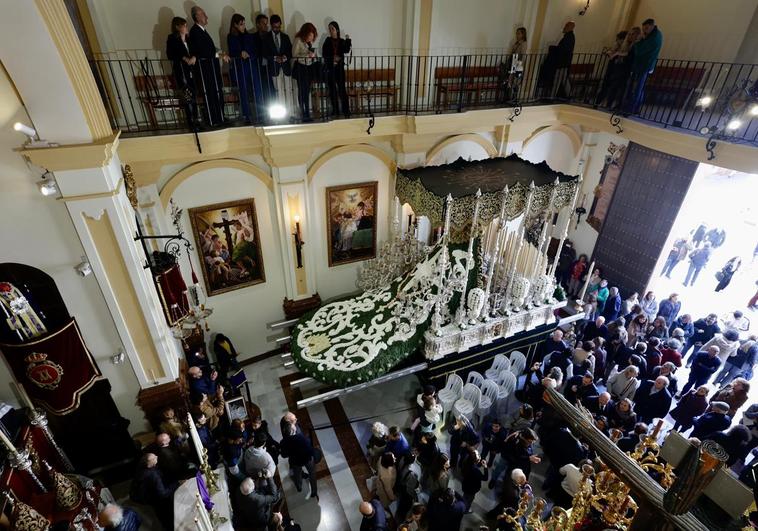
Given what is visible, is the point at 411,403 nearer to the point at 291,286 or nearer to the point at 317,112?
the point at 291,286

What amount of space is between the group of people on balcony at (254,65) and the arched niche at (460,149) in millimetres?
2216

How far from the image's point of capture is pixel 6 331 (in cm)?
443

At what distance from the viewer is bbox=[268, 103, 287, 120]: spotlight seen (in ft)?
20.6

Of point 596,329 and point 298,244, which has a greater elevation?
point 298,244

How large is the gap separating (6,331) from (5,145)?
190cm

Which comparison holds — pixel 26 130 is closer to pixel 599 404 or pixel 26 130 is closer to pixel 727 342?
pixel 599 404

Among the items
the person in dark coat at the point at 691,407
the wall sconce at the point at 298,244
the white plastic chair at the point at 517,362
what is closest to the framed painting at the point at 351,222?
the wall sconce at the point at 298,244

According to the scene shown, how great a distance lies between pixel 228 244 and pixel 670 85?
997 cm

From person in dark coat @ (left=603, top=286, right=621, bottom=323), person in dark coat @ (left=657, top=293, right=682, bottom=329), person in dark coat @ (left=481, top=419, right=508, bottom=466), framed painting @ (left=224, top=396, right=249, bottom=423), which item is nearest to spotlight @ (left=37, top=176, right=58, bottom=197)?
framed painting @ (left=224, top=396, right=249, bottom=423)

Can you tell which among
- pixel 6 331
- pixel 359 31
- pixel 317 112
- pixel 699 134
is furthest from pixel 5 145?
pixel 699 134

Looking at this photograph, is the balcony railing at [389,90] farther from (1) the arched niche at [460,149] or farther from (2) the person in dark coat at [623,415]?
(2) the person in dark coat at [623,415]

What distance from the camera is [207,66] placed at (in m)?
6.04

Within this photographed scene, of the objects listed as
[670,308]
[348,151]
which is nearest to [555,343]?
[670,308]

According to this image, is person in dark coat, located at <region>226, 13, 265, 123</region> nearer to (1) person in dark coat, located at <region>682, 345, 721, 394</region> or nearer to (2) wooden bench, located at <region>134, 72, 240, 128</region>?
(2) wooden bench, located at <region>134, 72, 240, 128</region>
